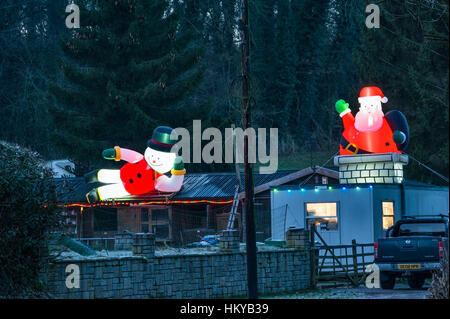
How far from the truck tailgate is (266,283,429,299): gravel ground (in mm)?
907

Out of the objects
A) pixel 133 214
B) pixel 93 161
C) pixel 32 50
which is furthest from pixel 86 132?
pixel 32 50

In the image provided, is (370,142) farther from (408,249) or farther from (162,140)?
(162,140)

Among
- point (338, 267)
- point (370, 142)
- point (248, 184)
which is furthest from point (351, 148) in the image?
point (248, 184)

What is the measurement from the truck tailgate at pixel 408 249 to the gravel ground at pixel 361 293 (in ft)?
2.98

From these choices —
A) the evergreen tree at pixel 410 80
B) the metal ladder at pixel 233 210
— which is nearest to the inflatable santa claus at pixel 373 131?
the metal ladder at pixel 233 210

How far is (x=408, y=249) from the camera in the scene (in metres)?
22.4

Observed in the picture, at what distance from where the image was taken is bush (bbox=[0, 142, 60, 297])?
666 inches

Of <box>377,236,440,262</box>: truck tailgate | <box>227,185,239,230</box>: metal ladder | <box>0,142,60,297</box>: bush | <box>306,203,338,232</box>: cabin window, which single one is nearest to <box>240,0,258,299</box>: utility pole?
<box>0,142,60,297</box>: bush

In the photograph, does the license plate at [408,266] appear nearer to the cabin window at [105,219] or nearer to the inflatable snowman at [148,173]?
the inflatable snowman at [148,173]

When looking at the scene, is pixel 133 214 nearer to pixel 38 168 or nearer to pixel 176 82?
pixel 176 82

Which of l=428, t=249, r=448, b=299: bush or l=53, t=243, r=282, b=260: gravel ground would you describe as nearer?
l=428, t=249, r=448, b=299: bush

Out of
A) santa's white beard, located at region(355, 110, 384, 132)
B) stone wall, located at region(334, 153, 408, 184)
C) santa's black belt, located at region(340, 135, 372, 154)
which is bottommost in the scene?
stone wall, located at region(334, 153, 408, 184)

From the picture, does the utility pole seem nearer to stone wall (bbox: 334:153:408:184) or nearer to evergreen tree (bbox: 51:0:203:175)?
stone wall (bbox: 334:153:408:184)
